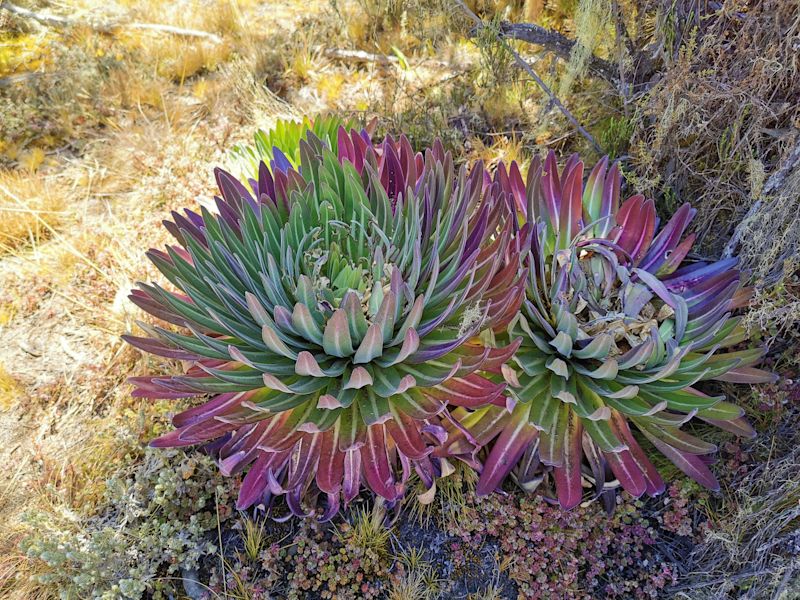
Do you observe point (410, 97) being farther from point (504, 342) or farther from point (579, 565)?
point (579, 565)

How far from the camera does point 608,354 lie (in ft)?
6.31

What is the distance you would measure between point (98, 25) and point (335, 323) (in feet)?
14.1

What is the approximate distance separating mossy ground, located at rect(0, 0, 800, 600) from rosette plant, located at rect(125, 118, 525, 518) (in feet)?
0.97

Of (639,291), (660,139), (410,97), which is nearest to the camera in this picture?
(639,291)

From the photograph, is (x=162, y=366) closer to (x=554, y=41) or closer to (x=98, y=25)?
(x=554, y=41)

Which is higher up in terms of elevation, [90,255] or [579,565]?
[90,255]

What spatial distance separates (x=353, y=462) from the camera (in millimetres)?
1770

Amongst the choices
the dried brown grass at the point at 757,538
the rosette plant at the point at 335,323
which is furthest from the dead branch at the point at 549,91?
the dried brown grass at the point at 757,538

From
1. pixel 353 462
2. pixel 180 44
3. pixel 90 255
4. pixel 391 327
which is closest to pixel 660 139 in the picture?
pixel 391 327

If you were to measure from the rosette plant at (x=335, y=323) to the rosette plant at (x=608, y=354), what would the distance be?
0.58ft

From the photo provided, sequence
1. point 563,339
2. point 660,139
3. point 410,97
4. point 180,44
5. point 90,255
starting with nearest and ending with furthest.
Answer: point 563,339 < point 660,139 < point 90,255 < point 410,97 < point 180,44

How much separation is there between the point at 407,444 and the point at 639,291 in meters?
0.96

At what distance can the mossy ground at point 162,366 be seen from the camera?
1.93m

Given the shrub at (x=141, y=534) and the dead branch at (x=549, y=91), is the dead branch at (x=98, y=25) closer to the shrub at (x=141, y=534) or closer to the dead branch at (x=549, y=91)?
the dead branch at (x=549, y=91)
